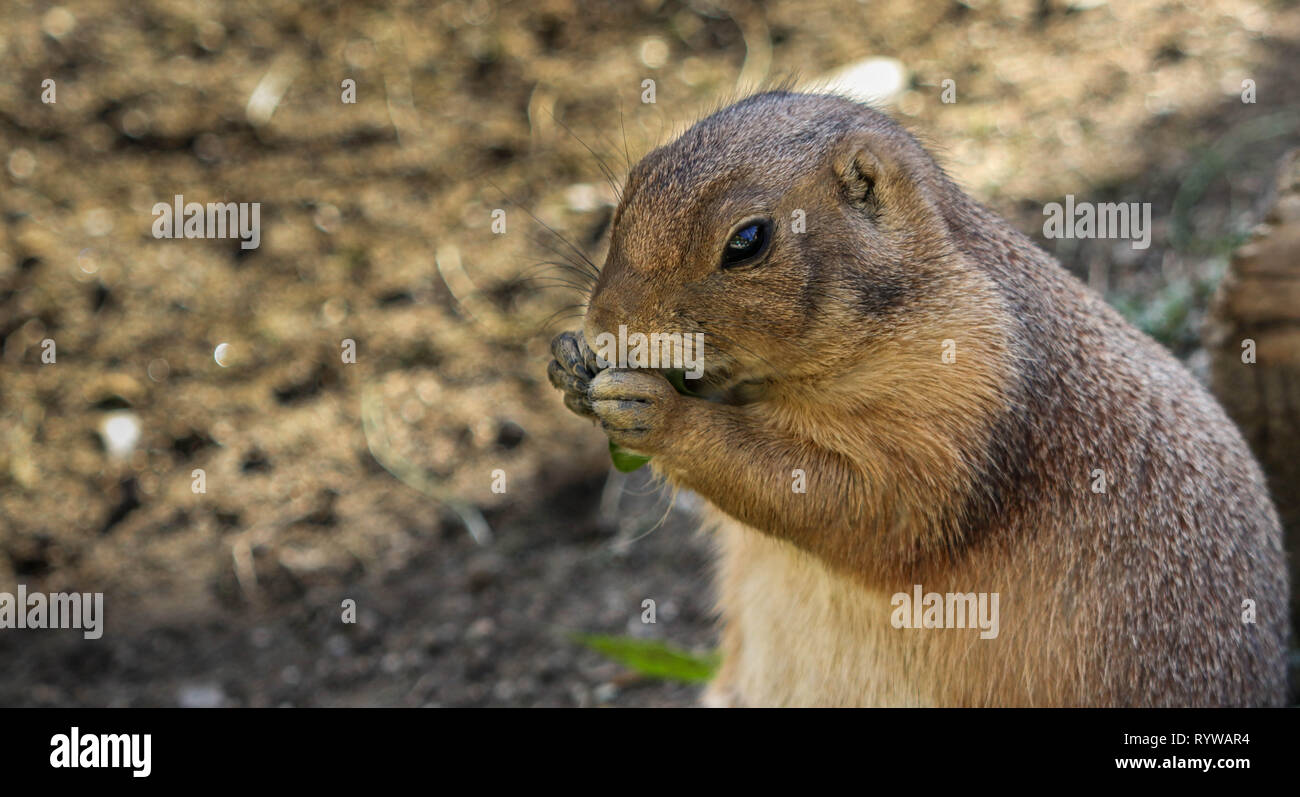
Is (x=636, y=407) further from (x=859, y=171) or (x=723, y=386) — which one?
(x=859, y=171)

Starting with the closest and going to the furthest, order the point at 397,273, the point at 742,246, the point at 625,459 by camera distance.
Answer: the point at 742,246
the point at 625,459
the point at 397,273

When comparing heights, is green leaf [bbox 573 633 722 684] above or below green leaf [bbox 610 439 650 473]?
below

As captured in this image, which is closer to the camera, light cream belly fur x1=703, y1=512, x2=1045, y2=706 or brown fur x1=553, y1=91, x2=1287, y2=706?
brown fur x1=553, y1=91, x2=1287, y2=706

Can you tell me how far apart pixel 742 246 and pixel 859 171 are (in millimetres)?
465

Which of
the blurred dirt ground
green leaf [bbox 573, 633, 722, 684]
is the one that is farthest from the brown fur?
the blurred dirt ground

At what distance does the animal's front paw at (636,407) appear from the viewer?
3285 mm

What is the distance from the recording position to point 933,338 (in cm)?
340

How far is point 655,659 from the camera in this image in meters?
4.77

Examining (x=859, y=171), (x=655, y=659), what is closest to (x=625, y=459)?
(x=859, y=171)

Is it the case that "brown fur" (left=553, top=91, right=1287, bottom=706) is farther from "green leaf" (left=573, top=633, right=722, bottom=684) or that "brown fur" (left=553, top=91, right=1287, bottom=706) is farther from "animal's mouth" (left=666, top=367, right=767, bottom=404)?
"green leaf" (left=573, top=633, right=722, bottom=684)

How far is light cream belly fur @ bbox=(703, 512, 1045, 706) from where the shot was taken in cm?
363

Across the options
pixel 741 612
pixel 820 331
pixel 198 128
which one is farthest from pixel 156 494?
pixel 820 331

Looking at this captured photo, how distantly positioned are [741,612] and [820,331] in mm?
1376

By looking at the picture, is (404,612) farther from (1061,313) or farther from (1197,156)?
(1197,156)
